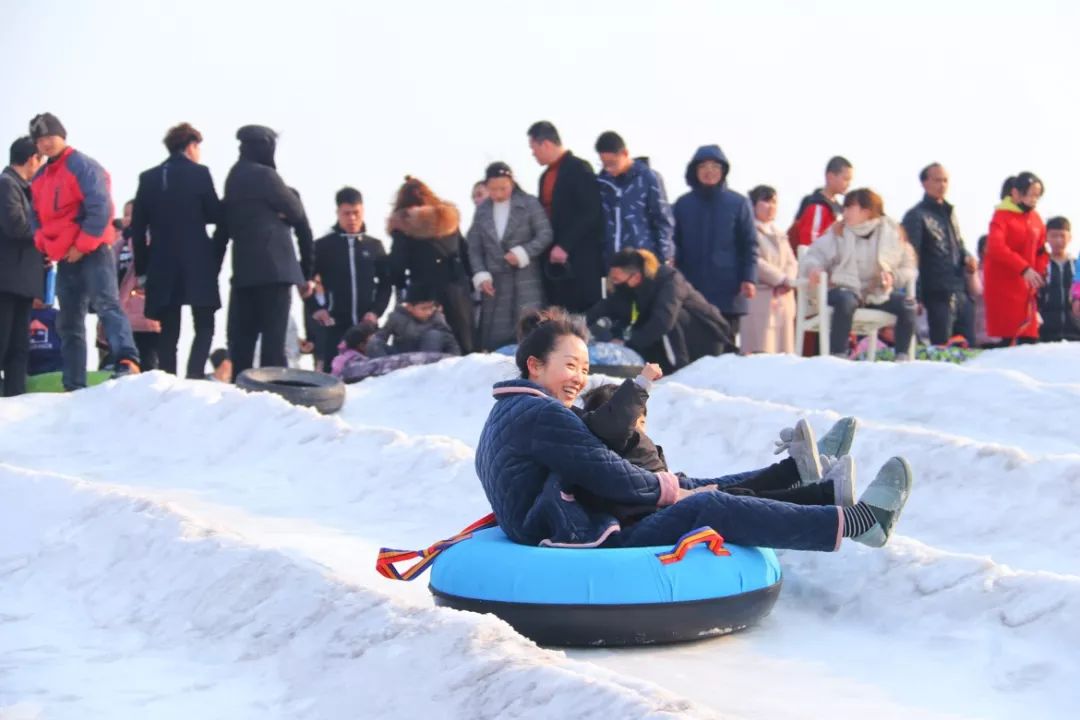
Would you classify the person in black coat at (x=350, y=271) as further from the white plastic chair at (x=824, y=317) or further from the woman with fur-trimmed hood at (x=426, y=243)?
the white plastic chair at (x=824, y=317)

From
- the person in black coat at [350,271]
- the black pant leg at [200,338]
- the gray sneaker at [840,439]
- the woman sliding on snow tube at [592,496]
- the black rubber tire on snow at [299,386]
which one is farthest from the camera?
the person in black coat at [350,271]

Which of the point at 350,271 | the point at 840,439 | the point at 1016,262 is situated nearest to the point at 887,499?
the point at 840,439

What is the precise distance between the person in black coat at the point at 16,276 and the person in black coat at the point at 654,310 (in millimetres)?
4041

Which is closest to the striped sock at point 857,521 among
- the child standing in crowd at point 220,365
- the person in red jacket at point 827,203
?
the person in red jacket at point 827,203

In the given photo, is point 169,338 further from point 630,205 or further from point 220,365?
point 220,365

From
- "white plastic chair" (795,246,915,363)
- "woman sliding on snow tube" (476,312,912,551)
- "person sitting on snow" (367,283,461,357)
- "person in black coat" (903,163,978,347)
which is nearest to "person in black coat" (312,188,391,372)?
"person sitting on snow" (367,283,461,357)

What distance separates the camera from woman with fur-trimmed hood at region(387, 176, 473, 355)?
490 inches

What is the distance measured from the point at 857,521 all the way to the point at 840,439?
40.0 inches

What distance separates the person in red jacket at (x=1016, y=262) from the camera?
14086 millimetres

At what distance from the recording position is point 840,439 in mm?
6609

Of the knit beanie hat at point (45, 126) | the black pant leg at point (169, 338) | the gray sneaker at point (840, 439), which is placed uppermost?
the knit beanie hat at point (45, 126)

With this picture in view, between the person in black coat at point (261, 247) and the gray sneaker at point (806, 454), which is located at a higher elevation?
the person in black coat at point (261, 247)

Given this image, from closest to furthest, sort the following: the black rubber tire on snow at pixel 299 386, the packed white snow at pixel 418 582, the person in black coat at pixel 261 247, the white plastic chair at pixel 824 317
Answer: the packed white snow at pixel 418 582 → the black rubber tire on snow at pixel 299 386 → the person in black coat at pixel 261 247 → the white plastic chair at pixel 824 317

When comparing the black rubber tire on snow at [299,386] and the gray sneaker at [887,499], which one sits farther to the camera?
the black rubber tire on snow at [299,386]
